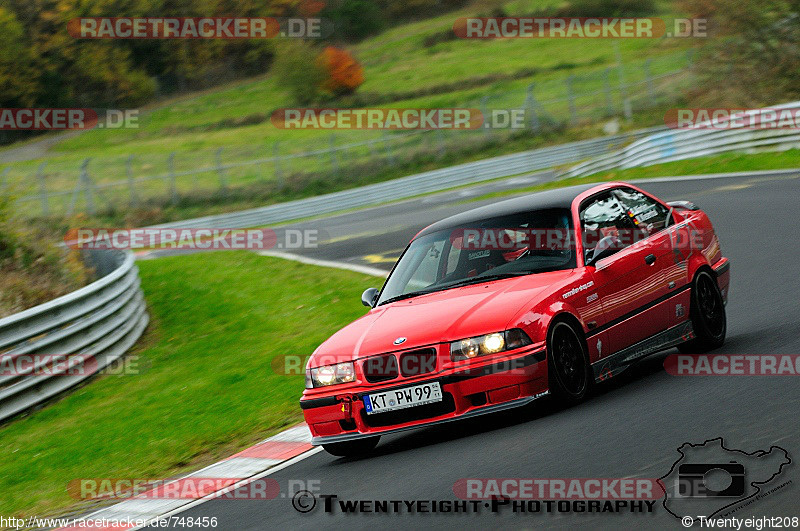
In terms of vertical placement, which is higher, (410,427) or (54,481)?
(410,427)

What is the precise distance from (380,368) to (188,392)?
A: 16.1ft

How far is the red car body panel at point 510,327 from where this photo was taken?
7.12 meters

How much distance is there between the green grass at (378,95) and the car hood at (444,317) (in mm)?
36345

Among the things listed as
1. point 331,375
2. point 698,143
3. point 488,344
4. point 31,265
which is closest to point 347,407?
point 331,375

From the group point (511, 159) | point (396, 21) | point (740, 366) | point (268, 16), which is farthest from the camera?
point (396, 21)

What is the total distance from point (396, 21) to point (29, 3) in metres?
34.1

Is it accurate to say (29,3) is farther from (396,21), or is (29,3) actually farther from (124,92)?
(396,21)

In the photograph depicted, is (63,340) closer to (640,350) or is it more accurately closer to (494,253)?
(494,253)

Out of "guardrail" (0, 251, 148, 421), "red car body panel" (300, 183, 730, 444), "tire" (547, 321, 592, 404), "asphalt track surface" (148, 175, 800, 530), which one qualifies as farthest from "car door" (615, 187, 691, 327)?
"guardrail" (0, 251, 148, 421)

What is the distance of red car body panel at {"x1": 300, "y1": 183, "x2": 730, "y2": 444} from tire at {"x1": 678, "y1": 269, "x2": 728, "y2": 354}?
0.40 ft

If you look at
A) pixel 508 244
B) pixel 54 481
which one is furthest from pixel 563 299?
pixel 54 481

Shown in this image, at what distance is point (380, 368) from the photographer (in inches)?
288

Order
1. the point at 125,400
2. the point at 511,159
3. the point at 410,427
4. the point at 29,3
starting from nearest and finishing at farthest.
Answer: the point at 410,427, the point at 125,400, the point at 511,159, the point at 29,3

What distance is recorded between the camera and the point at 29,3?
79.4m
